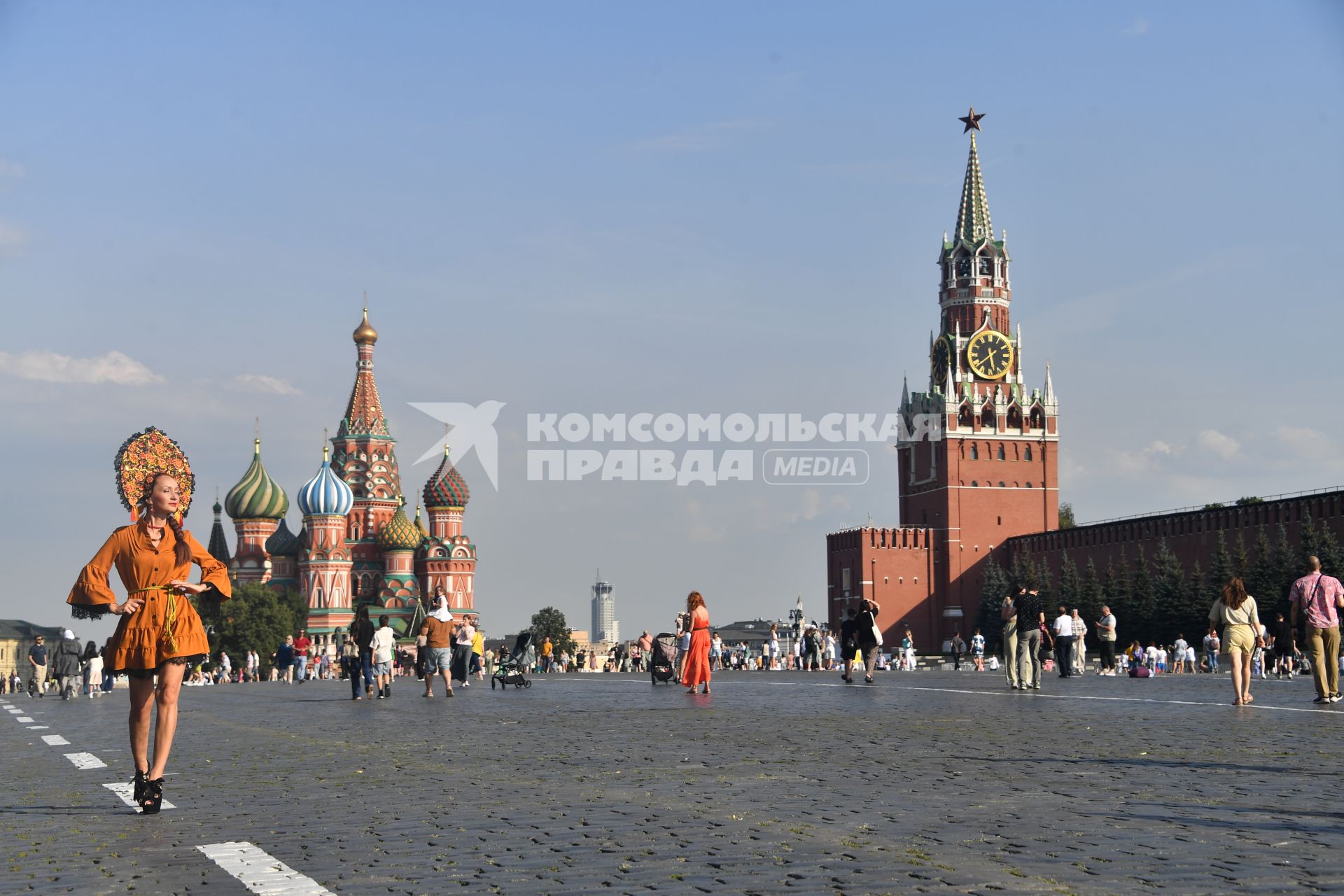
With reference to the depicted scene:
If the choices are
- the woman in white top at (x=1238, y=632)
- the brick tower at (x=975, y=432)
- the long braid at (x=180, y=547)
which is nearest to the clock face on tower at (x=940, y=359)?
the brick tower at (x=975, y=432)

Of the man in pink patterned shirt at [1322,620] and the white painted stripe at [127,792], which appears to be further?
the man in pink patterned shirt at [1322,620]

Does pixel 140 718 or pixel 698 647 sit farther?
pixel 698 647

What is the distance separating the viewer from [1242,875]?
532cm

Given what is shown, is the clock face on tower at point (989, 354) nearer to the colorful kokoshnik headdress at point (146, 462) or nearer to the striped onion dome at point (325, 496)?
the striped onion dome at point (325, 496)

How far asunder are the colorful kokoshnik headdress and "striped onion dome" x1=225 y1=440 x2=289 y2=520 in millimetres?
23119

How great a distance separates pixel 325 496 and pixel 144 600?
102383 mm

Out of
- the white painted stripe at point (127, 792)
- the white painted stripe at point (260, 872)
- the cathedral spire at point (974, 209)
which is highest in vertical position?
the cathedral spire at point (974, 209)

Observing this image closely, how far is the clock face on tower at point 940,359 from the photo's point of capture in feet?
351

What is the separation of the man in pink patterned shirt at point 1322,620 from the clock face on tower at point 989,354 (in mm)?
91117

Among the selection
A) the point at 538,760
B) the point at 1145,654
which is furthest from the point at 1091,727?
the point at 1145,654

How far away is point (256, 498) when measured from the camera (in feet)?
376

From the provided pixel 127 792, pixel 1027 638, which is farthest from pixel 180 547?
pixel 1027 638

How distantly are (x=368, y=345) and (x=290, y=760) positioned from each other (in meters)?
109

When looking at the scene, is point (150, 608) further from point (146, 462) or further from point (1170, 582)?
point (146, 462)
